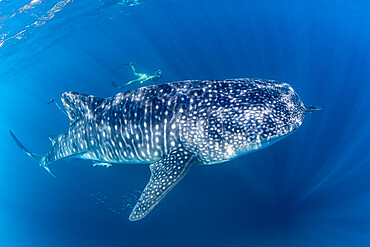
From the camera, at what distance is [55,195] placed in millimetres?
12758

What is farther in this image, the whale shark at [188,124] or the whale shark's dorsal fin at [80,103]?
the whale shark's dorsal fin at [80,103]

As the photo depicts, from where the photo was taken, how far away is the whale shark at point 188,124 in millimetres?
4445

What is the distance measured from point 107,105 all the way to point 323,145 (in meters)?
8.96

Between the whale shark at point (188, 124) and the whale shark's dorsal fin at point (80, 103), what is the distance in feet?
0.75

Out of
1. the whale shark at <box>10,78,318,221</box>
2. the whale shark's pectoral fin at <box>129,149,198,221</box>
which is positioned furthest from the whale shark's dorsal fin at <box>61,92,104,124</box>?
the whale shark's pectoral fin at <box>129,149,198,221</box>

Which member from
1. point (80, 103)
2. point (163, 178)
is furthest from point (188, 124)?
point (80, 103)

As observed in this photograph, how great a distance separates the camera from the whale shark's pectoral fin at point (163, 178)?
4418mm

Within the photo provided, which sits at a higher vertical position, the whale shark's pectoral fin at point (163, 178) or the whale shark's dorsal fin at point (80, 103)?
the whale shark's dorsal fin at point (80, 103)

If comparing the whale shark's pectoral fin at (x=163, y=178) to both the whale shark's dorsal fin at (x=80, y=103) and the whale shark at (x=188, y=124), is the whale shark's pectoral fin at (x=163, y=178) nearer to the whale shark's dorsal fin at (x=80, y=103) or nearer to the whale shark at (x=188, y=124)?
the whale shark at (x=188, y=124)

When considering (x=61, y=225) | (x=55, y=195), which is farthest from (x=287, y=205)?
(x=55, y=195)

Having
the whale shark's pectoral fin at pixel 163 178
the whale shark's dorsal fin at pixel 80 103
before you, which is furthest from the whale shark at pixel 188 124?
the whale shark's dorsal fin at pixel 80 103

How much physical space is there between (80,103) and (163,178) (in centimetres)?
339

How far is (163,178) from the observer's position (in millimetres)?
4711

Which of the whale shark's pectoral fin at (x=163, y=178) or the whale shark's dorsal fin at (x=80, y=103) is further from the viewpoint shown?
the whale shark's dorsal fin at (x=80, y=103)
